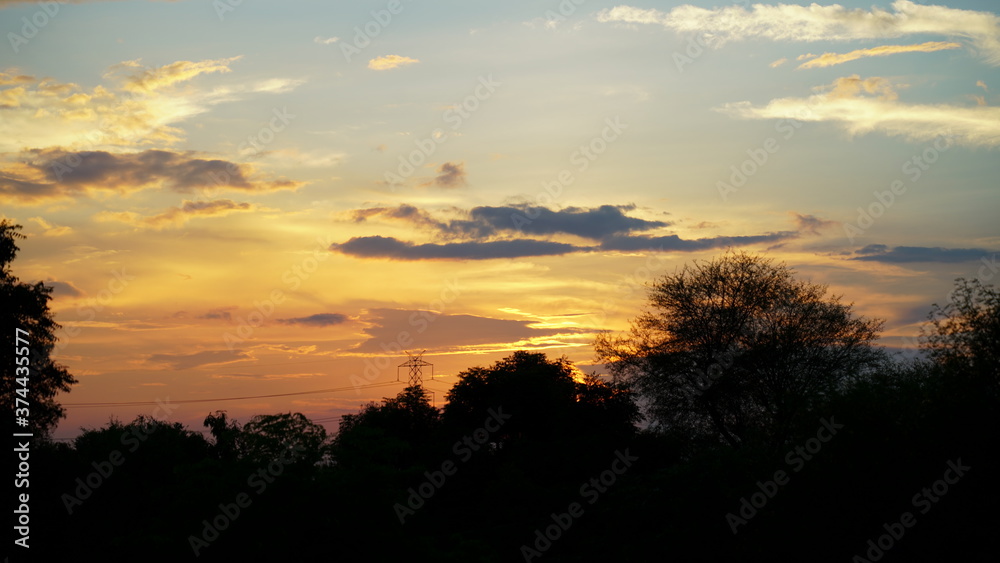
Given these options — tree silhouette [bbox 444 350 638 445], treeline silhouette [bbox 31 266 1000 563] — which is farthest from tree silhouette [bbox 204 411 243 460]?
tree silhouette [bbox 444 350 638 445]

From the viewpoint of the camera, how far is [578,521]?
58.2m

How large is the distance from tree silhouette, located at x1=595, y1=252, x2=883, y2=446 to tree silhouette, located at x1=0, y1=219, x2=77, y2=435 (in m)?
46.6

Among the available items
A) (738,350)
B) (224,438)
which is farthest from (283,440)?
(738,350)

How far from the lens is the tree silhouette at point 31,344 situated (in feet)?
161

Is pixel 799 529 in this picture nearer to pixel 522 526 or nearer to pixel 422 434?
pixel 522 526

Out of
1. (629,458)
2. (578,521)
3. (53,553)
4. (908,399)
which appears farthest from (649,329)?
(53,553)

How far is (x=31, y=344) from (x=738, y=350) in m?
53.8

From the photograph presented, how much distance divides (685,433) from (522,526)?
54.0ft

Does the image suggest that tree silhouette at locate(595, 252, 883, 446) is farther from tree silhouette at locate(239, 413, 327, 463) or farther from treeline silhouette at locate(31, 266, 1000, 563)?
tree silhouette at locate(239, 413, 327, 463)

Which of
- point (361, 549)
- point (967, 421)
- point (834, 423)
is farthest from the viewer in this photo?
point (361, 549)

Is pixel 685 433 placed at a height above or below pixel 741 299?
below

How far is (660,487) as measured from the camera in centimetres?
5191

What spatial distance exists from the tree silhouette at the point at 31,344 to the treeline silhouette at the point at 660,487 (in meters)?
5.12

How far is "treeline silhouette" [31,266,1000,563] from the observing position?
1188 inches
